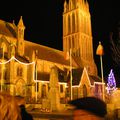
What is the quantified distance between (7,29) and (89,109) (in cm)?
6408

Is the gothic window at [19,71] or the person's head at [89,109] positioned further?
the gothic window at [19,71]

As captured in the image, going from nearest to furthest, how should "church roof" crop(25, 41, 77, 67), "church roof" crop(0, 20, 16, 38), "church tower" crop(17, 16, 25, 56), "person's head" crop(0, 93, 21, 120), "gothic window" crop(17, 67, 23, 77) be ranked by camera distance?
"person's head" crop(0, 93, 21, 120) → "gothic window" crop(17, 67, 23, 77) → "church roof" crop(0, 20, 16, 38) → "church tower" crop(17, 16, 25, 56) → "church roof" crop(25, 41, 77, 67)

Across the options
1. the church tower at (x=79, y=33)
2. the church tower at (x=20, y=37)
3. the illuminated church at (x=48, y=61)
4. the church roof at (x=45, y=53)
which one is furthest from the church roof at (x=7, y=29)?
the church tower at (x=79, y=33)

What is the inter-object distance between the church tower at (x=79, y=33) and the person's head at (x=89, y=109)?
75714 millimetres

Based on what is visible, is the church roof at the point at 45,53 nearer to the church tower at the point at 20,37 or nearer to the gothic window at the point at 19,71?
the church tower at the point at 20,37

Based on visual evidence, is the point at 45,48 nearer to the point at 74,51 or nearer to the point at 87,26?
the point at 74,51

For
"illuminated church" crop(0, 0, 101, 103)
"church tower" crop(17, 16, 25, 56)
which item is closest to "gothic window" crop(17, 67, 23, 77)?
"illuminated church" crop(0, 0, 101, 103)

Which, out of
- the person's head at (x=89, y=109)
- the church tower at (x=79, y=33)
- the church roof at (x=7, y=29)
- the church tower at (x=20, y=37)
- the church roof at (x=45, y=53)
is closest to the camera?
the person's head at (x=89, y=109)

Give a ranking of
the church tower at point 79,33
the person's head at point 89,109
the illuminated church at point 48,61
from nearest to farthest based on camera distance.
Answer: the person's head at point 89,109
the illuminated church at point 48,61
the church tower at point 79,33

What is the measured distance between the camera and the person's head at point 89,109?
246cm

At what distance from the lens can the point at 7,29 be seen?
64812mm

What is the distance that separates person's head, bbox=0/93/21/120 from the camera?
407 cm

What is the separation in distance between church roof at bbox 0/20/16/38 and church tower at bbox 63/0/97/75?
21360 millimetres

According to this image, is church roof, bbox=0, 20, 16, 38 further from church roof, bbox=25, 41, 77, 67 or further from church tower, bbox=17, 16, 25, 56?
church roof, bbox=25, 41, 77, 67
